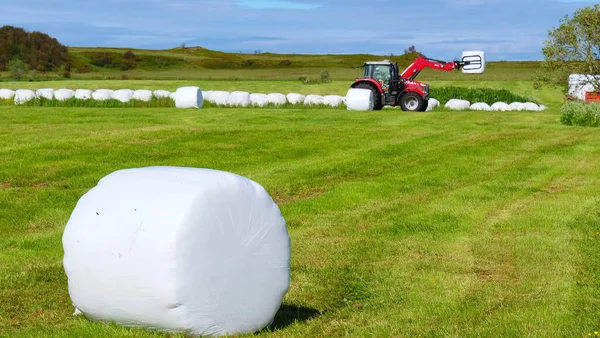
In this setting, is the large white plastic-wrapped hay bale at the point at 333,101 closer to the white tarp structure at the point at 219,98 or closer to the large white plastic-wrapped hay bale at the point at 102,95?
the white tarp structure at the point at 219,98

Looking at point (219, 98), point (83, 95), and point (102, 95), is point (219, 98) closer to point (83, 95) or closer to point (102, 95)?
point (102, 95)

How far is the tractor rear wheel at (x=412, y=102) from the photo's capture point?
35531 mm

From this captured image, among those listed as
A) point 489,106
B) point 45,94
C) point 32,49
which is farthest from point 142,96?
point 32,49

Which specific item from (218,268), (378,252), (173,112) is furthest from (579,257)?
(173,112)

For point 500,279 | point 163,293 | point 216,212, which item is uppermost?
point 216,212

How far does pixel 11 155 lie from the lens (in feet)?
62.4

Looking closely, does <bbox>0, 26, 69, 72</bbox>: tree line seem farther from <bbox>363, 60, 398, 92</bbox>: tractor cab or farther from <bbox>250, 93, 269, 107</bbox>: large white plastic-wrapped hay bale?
<bbox>363, 60, 398, 92</bbox>: tractor cab

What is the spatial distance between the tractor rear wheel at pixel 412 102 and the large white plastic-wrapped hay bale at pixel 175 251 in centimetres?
2883

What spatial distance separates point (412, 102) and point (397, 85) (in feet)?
4.73

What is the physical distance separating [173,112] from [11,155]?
469 inches

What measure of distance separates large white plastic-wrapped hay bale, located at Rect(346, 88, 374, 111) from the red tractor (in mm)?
2058

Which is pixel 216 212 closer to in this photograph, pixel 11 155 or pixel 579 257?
pixel 579 257

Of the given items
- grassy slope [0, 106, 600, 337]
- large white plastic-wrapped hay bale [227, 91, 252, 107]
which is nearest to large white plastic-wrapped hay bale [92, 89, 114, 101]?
large white plastic-wrapped hay bale [227, 91, 252, 107]

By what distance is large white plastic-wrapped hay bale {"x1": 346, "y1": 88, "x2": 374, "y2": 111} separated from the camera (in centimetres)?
3425
